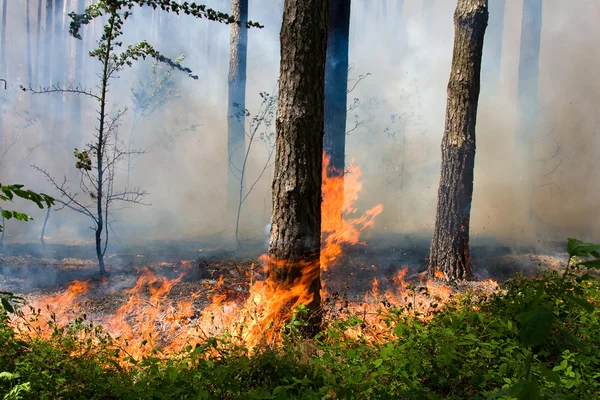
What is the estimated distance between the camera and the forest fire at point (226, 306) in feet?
15.9

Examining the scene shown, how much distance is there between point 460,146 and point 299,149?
3.84 metres

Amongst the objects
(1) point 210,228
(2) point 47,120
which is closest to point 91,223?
(1) point 210,228

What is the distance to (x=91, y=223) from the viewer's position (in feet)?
45.0

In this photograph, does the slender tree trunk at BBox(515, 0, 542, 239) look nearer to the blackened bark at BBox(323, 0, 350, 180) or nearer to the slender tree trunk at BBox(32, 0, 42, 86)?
the blackened bark at BBox(323, 0, 350, 180)

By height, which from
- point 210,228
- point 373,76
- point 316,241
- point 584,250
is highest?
point 373,76

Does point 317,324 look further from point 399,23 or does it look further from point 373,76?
point 399,23

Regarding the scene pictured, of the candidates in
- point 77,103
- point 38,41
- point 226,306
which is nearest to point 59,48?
point 38,41

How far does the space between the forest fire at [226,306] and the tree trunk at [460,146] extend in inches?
26.5

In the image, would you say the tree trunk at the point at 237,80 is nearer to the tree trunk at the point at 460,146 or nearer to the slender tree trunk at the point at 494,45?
the tree trunk at the point at 460,146

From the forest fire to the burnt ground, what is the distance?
0.51 feet

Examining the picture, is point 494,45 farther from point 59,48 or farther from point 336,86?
point 59,48

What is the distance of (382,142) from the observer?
1783 centimetres

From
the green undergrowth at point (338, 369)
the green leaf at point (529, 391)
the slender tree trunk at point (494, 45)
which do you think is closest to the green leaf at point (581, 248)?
the green leaf at point (529, 391)

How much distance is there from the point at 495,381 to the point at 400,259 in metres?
5.56
